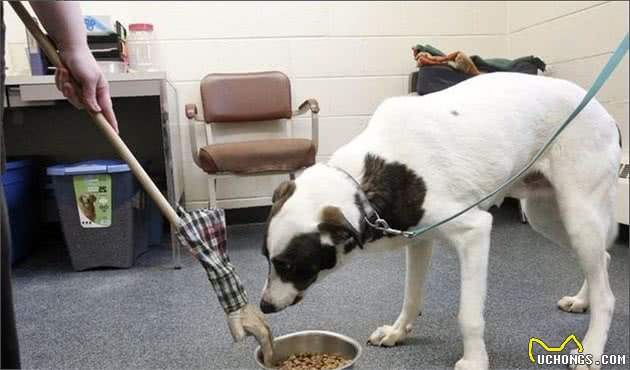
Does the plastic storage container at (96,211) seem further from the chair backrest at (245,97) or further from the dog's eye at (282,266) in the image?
the dog's eye at (282,266)

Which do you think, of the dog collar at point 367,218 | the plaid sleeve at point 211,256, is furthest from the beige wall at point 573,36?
the plaid sleeve at point 211,256

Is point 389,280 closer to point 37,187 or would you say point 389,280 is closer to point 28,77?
point 28,77

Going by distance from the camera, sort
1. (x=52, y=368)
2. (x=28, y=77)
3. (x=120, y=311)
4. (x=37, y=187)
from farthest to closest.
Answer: (x=37, y=187) → (x=28, y=77) → (x=120, y=311) → (x=52, y=368)

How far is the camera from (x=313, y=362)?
1.41 meters

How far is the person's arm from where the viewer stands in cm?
104

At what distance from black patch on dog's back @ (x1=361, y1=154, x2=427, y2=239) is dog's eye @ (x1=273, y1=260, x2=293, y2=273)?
230 mm

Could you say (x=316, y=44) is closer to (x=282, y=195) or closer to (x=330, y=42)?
(x=330, y=42)

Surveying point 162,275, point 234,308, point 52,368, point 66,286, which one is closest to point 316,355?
point 234,308

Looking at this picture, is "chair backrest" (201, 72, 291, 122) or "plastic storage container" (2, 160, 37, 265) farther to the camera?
"chair backrest" (201, 72, 291, 122)

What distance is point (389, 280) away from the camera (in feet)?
7.53

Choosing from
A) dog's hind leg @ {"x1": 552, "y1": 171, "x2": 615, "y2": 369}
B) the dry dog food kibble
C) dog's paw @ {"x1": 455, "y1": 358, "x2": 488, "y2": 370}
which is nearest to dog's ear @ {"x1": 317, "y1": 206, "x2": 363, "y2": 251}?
the dry dog food kibble

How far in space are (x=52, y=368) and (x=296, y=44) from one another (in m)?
2.59

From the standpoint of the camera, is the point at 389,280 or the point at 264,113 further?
the point at 264,113

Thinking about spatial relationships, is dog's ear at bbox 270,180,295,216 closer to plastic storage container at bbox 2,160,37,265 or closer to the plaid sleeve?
the plaid sleeve
